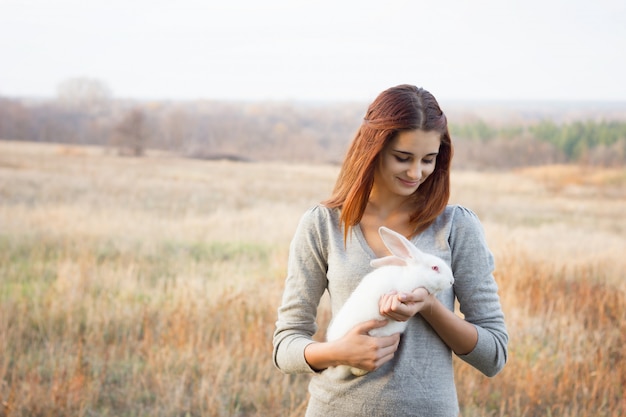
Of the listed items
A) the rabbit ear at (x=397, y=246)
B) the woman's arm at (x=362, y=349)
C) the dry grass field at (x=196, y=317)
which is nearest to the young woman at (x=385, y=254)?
the woman's arm at (x=362, y=349)

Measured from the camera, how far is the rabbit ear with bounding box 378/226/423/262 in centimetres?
191

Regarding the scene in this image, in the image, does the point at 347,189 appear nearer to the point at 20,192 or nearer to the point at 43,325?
the point at 43,325

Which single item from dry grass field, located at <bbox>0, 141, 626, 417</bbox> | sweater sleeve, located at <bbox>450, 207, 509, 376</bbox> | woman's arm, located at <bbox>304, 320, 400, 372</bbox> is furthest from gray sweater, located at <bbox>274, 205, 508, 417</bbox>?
dry grass field, located at <bbox>0, 141, 626, 417</bbox>

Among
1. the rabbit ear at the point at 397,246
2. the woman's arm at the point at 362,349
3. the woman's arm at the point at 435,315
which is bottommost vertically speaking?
the woman's arm at the point at 362,349

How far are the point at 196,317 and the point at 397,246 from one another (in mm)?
3733

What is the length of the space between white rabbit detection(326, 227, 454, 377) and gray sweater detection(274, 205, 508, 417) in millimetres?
82

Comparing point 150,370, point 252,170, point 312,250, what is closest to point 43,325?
point 150,370

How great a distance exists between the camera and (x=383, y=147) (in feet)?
6.77

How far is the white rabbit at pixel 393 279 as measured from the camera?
190 cm

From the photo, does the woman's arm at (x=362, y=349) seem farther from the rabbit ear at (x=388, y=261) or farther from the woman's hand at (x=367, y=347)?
the rabbit ear at (x=388, y=261)

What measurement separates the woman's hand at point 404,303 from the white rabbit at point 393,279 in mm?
52

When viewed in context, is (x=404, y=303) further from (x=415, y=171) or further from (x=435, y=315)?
(x=415, y=171)

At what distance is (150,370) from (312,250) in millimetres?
2770

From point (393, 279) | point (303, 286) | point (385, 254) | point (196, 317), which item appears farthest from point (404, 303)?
point (196, 317)
